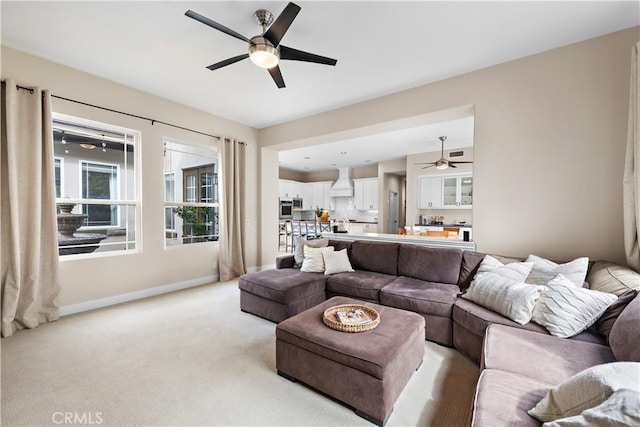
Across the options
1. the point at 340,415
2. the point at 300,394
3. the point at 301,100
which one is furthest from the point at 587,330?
the point at 301,100

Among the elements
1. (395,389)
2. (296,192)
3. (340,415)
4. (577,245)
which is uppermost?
(296,192)

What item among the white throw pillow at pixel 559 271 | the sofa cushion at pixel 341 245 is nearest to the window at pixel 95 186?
the sofa cushion at pixel 341 245

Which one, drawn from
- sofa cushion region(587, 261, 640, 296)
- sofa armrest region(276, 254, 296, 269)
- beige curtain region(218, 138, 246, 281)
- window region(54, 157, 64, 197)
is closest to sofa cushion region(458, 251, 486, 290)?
sofa cushion region(587, 261, 640, 296)

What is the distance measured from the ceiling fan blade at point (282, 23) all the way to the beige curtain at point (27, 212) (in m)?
2.69

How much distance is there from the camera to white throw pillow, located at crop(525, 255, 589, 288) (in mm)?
2197

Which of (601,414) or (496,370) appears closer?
(601,414)

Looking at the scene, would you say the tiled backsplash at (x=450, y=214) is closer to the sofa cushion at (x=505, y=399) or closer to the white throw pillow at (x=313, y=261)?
the white throw pillow at (x=313, y=261)

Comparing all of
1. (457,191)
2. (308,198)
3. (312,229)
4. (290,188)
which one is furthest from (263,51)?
(308,198)

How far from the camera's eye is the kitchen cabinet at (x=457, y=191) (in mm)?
6887

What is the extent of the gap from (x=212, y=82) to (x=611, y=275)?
179 inches

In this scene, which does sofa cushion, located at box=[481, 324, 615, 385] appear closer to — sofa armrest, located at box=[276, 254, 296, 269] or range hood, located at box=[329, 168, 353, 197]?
sofa armrest, located at box=[276, 254, 296, 269]

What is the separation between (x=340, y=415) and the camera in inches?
66.0

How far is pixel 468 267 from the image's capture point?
9.77 feet

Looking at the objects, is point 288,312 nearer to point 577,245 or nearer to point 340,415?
point 340,415
